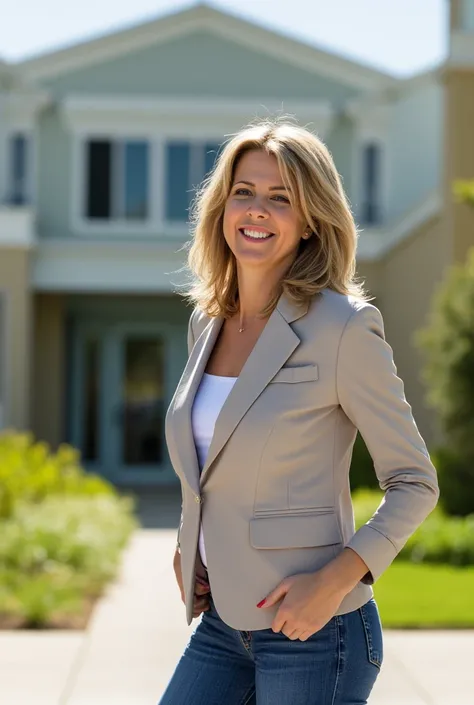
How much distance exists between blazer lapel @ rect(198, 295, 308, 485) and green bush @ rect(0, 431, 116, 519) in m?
9.00

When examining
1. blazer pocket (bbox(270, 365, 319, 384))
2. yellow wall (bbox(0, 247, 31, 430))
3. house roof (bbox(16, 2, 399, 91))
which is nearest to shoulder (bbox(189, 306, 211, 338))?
blazer pocket (bbox(270, 365, 319, 384))

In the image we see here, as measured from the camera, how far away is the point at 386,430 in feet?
8.45

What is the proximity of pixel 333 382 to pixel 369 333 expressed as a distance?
0.14 m

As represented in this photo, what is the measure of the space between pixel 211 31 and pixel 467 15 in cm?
611

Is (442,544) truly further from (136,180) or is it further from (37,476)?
(136,180)

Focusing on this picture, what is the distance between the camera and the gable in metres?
19.4

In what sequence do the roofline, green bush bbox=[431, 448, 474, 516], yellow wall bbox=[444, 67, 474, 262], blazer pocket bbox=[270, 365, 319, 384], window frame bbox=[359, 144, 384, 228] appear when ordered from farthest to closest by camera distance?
window frame bbox=[359, 144, 384, 228] < the roofline < yellow wall bbox=[444, 67, 474, 262] < green bush bbox=[431, 448, 474, 516] < blazer pocket bbox=[270, 365, 319, 384]

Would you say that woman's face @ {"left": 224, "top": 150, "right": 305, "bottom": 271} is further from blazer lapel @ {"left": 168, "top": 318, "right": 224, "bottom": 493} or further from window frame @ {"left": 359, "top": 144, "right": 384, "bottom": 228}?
window frame @ {"left": 359, "top": 144, "right": 384, "bottom": 228}

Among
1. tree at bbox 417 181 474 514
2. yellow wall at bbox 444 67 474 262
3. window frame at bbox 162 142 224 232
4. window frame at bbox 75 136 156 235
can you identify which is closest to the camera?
tree at bbox 417 181 474 514

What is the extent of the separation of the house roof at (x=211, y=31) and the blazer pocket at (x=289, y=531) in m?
17.6

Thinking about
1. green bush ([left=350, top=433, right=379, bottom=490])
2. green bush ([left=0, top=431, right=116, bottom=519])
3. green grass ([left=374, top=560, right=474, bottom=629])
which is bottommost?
green bush ([left=350, top=433, right=379, bottom=490])

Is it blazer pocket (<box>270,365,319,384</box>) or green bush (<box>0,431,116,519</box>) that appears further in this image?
green bush (<box>0,431,116,519</box>)

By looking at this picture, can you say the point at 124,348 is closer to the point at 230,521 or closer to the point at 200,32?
the point at 200,32

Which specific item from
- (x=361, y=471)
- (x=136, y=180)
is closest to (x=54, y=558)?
(x=361, y=471)
